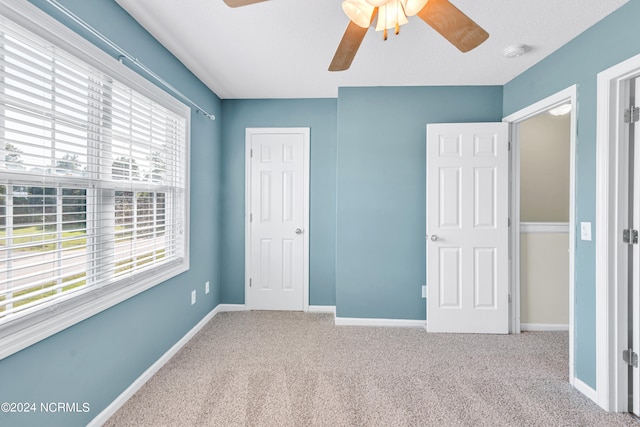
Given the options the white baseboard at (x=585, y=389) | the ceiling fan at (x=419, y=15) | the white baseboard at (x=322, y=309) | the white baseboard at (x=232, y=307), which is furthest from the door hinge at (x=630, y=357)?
the white baseboard at (x=232, y=307)

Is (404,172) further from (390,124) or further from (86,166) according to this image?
(86,166)

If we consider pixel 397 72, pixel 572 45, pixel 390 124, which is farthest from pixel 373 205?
pixel 572 45

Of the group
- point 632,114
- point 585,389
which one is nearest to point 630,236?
point 632,114

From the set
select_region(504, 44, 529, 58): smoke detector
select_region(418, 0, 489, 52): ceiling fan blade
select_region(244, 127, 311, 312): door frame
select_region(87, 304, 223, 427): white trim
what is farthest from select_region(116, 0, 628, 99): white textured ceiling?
select_region(87, 304, 223, 427): white trim

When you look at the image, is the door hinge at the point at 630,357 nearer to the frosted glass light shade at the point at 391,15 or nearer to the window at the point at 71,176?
the frosted glass light shade at the point at 391,15

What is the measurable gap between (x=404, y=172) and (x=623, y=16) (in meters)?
1.83

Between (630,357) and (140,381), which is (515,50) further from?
(140,381)

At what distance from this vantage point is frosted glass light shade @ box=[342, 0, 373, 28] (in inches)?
57.8

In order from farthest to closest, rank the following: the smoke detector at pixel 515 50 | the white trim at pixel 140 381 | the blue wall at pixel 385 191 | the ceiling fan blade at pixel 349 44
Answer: the blue wall at pixel 385 191 < the smoke detector at pixel 515 50 < the white trim at pixel 140 381 < the ceiling fan blade at pixel 349 44

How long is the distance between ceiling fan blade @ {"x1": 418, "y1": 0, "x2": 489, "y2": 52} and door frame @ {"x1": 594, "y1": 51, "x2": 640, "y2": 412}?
1.06 m

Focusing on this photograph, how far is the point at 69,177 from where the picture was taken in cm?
157

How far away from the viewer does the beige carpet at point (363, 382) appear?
6.07 ft

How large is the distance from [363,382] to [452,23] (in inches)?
88.1

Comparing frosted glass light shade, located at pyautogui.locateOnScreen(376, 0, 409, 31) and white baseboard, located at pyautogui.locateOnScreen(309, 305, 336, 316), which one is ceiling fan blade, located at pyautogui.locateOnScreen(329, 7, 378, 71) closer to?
frosted glass light shade, located at pyautogui.locateOnScreen(376, 0, 409, 31)
